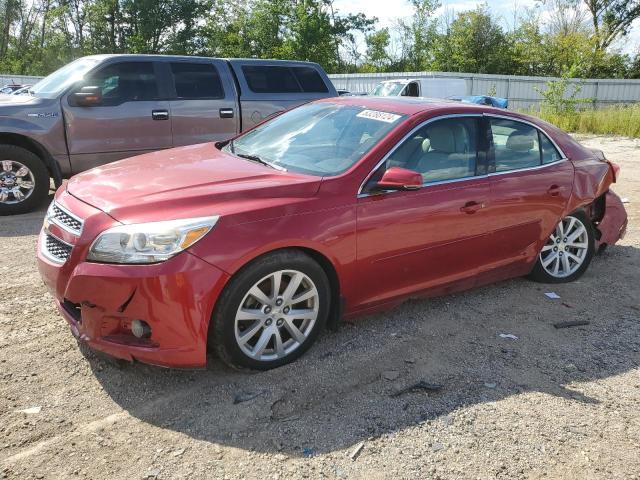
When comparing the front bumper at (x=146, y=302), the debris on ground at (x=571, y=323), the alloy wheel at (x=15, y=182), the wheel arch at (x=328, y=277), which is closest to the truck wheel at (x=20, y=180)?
the alloy wheel at (x=15, y=182)

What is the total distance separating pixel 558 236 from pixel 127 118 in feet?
17.2

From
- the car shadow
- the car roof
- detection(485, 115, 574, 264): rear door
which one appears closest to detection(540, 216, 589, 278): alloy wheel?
detection(485, 115, 574, 264): rear door

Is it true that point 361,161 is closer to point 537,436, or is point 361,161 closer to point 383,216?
point 383,216

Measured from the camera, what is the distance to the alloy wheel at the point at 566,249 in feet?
16.0

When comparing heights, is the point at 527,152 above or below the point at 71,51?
below

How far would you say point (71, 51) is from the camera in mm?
39562

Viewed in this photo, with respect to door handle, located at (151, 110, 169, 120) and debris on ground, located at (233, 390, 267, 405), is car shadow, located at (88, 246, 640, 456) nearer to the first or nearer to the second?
debris on ground, located at (233, 390, 267, 405)

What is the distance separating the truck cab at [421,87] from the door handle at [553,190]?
37.7 ft

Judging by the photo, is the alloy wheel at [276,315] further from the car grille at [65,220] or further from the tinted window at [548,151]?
the tinted window at [548,151]

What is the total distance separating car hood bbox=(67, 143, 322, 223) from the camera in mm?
3057

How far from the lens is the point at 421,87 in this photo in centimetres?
1764

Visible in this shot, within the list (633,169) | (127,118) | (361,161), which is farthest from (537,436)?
(633,169)

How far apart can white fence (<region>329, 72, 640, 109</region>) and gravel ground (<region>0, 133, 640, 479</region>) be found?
2124cm

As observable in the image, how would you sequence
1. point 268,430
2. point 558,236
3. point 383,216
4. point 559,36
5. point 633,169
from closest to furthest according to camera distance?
point 268,430 < point 383,216 < point 558,236 < point 633,169 < point 559,36
